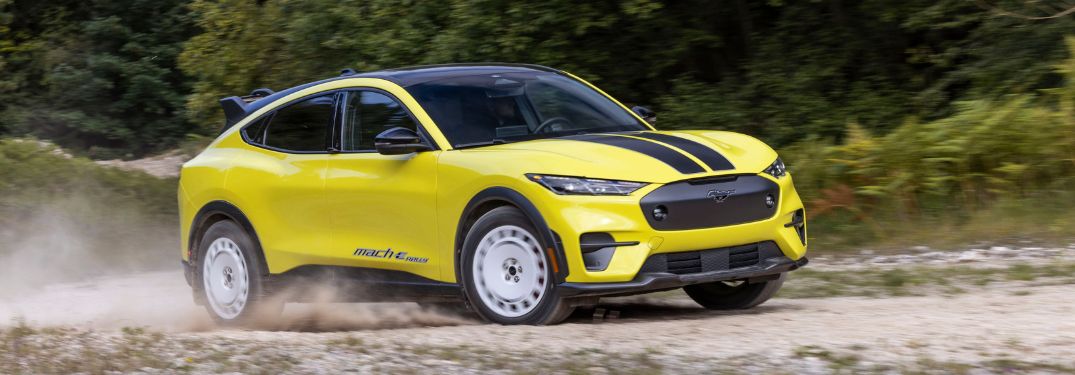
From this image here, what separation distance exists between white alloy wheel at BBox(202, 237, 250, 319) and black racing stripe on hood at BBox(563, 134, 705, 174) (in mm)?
2595

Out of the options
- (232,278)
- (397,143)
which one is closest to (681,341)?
(397,143)

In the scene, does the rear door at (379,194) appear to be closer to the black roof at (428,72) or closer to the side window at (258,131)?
the black roof at (428,72)

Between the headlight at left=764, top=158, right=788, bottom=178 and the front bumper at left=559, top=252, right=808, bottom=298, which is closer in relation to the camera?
the front bumper at left=559, top=252, right=808, bottom=298

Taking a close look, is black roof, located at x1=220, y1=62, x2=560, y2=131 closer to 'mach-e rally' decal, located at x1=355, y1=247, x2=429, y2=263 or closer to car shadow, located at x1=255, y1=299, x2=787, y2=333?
'mach-e rally' decal, located at x1=355, y1=247, x2=429, y2=263

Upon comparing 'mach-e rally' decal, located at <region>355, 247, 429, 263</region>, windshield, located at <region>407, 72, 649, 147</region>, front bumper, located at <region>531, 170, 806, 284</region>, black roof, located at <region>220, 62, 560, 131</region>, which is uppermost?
black roof, located at <region>220, 62, 560, 131</region>

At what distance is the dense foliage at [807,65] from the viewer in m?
12.6

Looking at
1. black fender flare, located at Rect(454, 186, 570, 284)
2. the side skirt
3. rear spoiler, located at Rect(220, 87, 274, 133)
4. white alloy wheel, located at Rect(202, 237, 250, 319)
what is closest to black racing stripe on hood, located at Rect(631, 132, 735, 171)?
black fender flare, located at Rect(454, 186, 570, 284)

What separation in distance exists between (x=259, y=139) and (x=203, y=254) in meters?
0.91

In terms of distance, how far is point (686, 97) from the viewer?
56.1 ft

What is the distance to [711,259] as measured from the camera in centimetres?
755

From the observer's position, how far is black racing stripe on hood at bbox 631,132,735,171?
A: 7609mm

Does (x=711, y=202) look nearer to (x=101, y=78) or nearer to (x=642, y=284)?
(x=642, y=284)

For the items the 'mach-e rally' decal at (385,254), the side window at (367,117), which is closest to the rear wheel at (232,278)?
the 'mach-e rally' decal at (385,254)

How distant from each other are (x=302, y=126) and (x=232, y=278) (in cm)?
114
